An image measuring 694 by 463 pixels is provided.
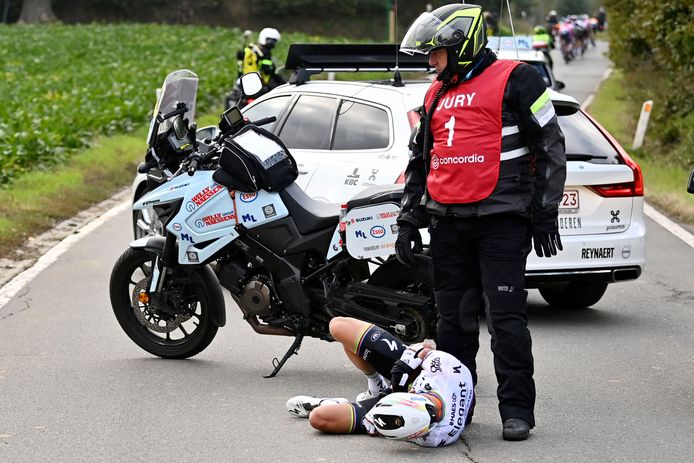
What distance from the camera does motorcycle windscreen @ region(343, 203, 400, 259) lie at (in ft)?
23.3

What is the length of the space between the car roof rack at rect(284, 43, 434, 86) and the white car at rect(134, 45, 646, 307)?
335 mm

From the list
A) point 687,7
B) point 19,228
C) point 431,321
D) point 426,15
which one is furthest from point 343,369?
point 687,7

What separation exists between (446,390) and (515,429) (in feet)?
1.24

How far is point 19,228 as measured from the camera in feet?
43.0

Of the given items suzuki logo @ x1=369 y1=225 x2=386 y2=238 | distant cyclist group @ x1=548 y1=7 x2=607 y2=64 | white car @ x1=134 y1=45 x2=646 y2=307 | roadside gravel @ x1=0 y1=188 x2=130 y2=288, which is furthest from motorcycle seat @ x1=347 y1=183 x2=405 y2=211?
distant cyclist group @ x1=548 y1=7 x2=607 y2=64

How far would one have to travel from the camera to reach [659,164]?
1952 cm

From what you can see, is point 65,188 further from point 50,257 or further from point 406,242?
point 406,242

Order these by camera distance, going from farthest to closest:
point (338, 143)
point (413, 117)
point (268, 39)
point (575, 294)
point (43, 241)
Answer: point (268, 39) < point (43, 241) < point (575, 294) < point (338, 143) < point (413, 117)

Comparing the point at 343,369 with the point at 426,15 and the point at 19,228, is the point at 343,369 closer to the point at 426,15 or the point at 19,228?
the point at 426,15

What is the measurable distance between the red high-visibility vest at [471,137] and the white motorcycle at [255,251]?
0.91 meters

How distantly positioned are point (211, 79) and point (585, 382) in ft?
86.2

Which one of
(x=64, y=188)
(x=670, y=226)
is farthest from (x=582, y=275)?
(x=64, y=188)

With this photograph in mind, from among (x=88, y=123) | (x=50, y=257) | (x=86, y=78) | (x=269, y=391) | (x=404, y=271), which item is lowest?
(x=86, y=78)

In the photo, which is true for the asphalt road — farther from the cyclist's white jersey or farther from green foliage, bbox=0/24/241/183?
green foliage, bbox=0/24/241/183
